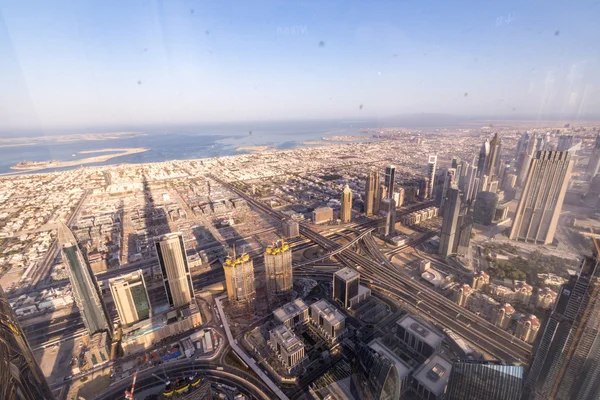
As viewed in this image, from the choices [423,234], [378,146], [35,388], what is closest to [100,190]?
[35,388]

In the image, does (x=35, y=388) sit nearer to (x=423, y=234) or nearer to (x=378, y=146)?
(x=423, y=234)

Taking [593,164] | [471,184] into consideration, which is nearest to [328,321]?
[471,184]

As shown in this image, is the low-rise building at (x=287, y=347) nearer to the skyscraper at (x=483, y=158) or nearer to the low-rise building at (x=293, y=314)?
the low-rise building at (x=293, y=314)

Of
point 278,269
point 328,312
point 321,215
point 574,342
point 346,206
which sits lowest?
point 328,312

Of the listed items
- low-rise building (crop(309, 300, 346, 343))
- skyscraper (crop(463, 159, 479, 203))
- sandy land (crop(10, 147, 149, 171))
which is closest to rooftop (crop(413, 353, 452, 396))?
low-rise building (crop(309, 300, 346, 343))

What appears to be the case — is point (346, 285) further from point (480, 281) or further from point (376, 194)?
point (376, 194)

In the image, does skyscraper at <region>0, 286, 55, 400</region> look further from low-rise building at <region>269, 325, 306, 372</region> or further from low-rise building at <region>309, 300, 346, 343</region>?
low-rise building at <region>309, 300, 346, 343</region>
